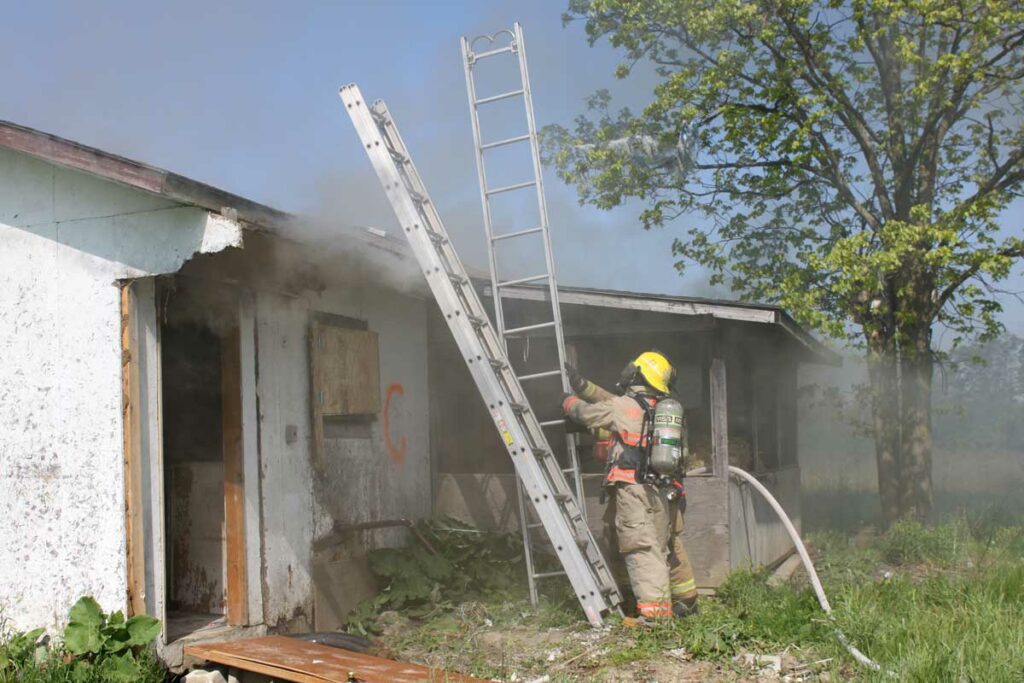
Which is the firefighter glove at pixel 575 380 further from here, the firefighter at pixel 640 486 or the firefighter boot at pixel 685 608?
the firefighter boot at pixel 685 608

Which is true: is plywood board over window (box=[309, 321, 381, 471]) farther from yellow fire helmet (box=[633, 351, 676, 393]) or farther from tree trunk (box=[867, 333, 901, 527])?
tree trunk (box=[867, 333, 901, 527])

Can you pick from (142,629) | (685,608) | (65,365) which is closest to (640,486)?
(685,608)

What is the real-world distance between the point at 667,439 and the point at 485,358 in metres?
1.49

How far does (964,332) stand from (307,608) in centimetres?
937

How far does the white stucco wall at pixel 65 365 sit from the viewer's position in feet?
19.3

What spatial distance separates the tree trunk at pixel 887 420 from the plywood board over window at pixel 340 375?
7.28 meters

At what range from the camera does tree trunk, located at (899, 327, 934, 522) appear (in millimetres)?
12273

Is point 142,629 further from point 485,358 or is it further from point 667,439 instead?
point 667,439

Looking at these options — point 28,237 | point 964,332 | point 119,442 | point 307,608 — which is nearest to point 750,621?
point 307,608

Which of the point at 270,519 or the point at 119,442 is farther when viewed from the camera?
the point at 270,519

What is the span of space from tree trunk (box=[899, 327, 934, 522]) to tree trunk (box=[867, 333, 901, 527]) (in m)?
0.14

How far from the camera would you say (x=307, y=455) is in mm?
7215

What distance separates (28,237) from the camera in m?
6.39

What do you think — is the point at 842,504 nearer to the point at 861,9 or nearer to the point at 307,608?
the point at 861,9
